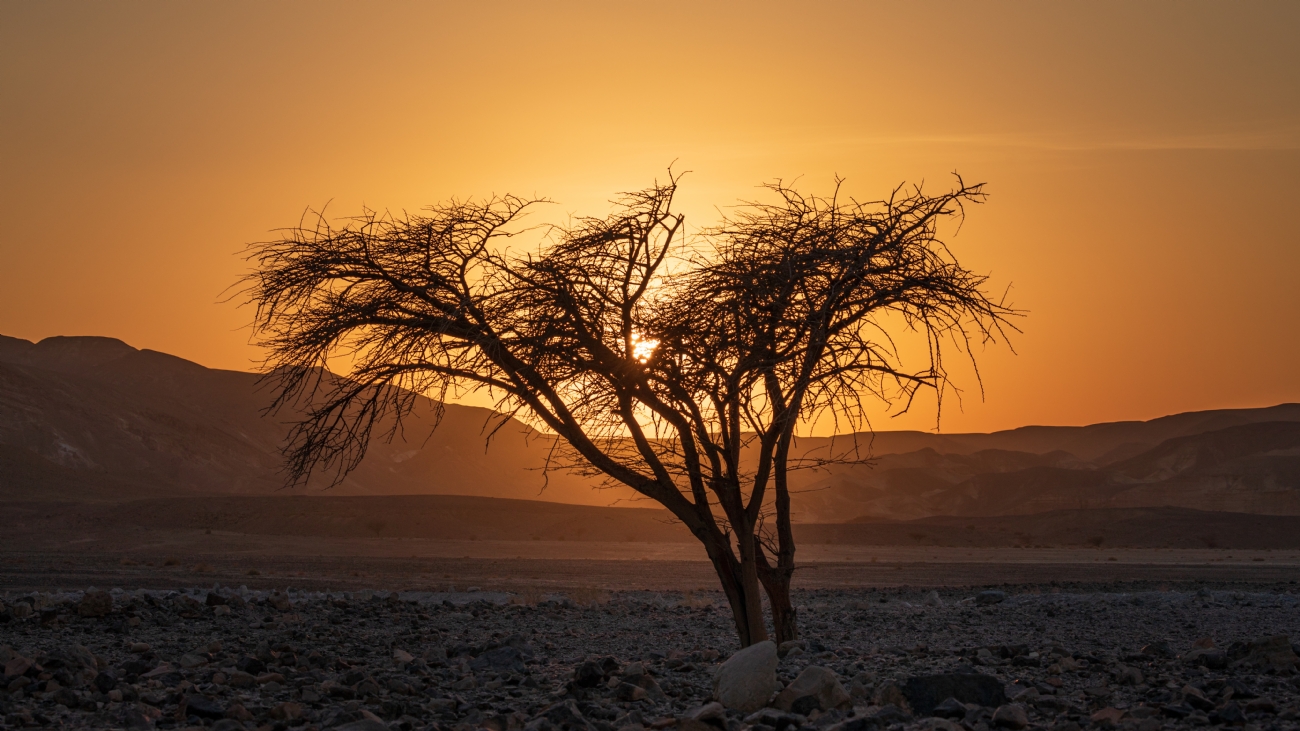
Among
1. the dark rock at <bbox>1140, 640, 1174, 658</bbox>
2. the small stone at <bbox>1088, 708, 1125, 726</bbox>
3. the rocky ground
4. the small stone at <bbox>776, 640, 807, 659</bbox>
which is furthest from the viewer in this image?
the small stone at <bbox>776, 640, 807, 659</bbox>

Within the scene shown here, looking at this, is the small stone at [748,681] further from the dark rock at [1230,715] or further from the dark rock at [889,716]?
the dark rock at [1230,715]

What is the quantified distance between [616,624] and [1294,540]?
7328 cm

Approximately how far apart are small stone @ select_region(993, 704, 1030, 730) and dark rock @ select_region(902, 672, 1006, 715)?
698mm

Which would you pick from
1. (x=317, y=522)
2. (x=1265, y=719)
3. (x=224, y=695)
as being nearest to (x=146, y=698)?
(x=224, y=695)

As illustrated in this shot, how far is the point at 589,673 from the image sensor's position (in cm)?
974

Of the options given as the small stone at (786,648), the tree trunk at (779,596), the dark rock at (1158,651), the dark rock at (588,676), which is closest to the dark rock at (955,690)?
the dark rock at (588,676)

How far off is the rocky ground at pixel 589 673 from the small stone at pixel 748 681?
0.11ft

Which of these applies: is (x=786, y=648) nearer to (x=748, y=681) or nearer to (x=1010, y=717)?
(x=748, y=681)

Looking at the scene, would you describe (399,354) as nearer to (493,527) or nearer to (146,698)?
(146,698)

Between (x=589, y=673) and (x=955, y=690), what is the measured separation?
10.6ft

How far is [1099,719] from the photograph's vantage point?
7.77 meters

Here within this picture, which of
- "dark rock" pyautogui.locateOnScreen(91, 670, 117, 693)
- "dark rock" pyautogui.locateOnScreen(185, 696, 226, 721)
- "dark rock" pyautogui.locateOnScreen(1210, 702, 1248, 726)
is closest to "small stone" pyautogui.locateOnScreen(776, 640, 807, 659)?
"dark rock" pyautogui.locateOnScreen(1210, 702, 1248, 726)

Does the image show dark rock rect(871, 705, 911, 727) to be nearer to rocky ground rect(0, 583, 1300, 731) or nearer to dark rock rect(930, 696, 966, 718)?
rocky ground rect(0, 583, 1300, 731)

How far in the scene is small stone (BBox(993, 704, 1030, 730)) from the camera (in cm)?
762
